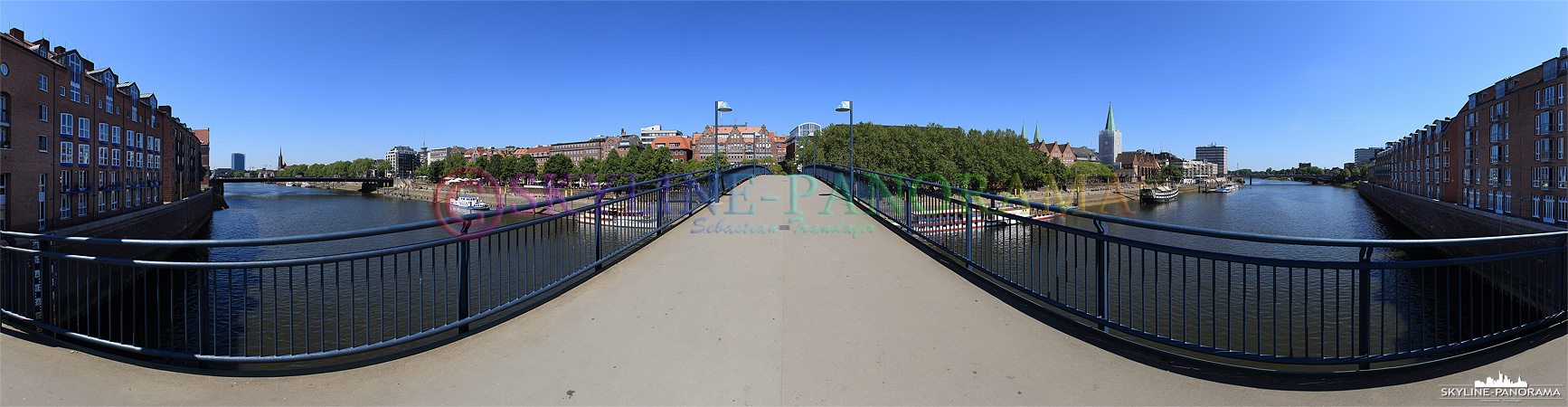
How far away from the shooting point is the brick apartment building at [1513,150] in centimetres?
3453

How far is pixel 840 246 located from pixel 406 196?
13373 centimetres

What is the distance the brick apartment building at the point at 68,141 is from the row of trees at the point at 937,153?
55598 millimetres

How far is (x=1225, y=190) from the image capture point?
139375mm

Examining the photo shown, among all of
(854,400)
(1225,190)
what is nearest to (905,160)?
(854,400)

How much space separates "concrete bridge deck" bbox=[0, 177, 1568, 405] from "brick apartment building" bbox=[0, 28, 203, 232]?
35841mm

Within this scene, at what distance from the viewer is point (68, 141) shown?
33531mm

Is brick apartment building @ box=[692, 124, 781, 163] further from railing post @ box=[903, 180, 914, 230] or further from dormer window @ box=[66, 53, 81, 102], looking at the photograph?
railing post @ box=[903, 180, 914, 230]

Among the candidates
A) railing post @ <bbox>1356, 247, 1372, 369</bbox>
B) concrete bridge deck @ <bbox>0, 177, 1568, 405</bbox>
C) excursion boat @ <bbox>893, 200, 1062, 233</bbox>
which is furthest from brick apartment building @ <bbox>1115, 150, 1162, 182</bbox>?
concrete bridge deck @ <bbox>0, 177, 1568, 405</bbox>

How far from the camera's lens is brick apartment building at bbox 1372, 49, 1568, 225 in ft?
113

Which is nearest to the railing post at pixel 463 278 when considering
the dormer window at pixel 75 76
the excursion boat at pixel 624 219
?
the excursion boat at pixel 624 219

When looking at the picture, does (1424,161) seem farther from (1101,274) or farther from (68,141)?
(68,141)

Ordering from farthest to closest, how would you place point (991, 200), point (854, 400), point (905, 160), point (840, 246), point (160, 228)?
1. point (905, 160)
2. point (160, 228)
3. point (840, 246)
4. point (991, 200)
5. point (854, 400)

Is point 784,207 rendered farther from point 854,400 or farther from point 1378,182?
point 1378,182

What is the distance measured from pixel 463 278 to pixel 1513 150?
2429 inches
